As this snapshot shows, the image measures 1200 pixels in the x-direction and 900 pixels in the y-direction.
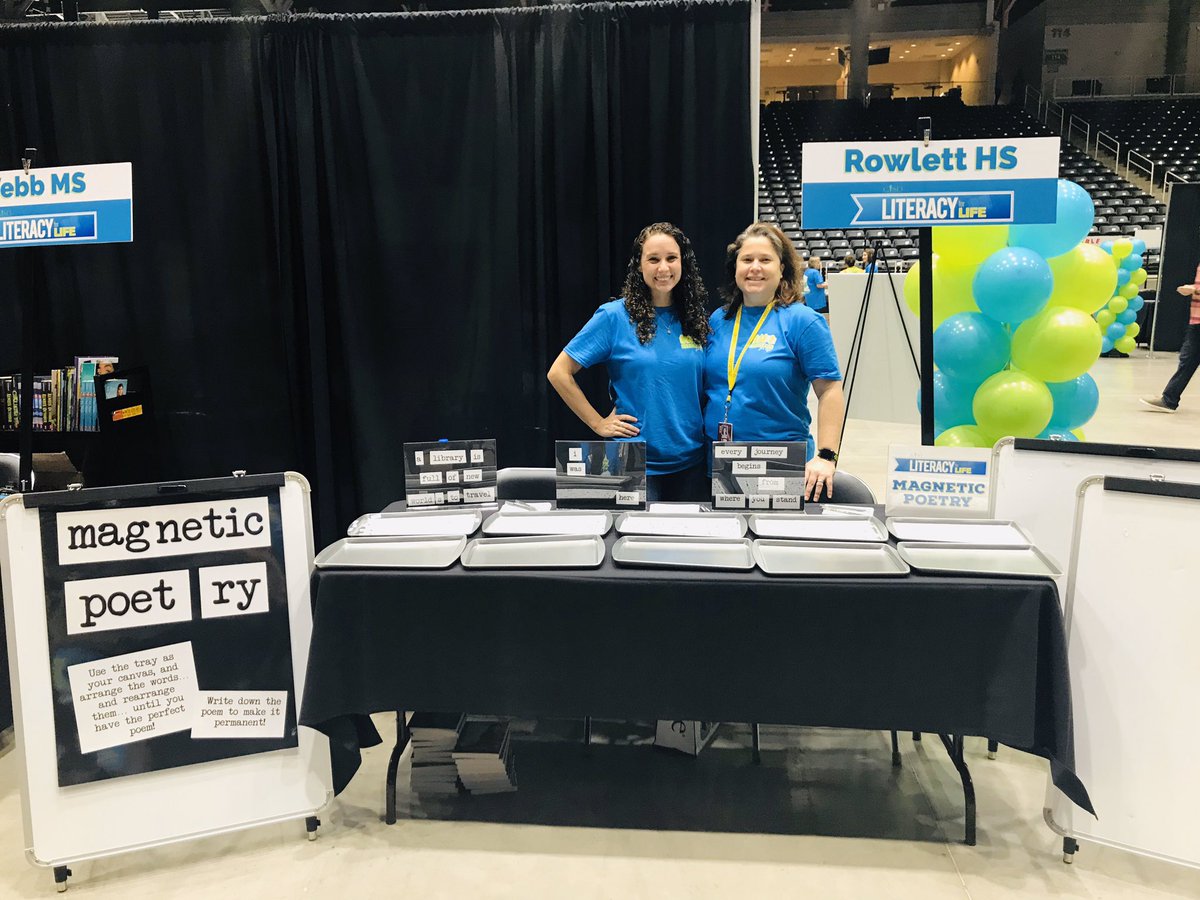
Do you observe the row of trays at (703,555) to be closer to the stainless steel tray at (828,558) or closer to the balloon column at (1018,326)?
the stainless steel tray at (828,558)

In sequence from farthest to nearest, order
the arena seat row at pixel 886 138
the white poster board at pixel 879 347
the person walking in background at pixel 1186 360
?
the arena seat row at pixel 886 138, the person walking in background at pixel 1186 360, the white poster board at pixel 879 347

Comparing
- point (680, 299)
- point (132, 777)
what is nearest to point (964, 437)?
point (680, 299)

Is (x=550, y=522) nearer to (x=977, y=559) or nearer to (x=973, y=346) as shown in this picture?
(x=977, y=559)

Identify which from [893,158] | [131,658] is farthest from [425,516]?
[893,158]

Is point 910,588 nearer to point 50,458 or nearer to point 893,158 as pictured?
point 893,158

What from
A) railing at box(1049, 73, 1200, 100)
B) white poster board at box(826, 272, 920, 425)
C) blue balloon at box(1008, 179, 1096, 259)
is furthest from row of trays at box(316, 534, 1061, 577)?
railing at box(1049, 73, 1200, 100)

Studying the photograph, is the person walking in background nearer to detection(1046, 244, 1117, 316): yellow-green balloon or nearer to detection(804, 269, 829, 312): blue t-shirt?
detection(1046, 244, 1117, 316): yellow-green balloon

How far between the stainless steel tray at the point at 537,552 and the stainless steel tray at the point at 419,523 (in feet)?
0.34

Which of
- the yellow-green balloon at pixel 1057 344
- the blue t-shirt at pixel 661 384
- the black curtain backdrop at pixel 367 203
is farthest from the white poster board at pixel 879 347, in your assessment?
the blue t-shirt at pixel 661 384

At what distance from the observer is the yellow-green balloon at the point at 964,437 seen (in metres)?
3.57

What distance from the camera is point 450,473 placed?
195cm

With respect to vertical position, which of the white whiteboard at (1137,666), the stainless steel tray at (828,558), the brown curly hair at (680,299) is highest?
the brown curly hair at (680,299)

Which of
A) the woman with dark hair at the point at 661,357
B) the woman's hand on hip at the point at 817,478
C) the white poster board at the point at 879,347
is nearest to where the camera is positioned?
the woman's hand on hip at the point at 817,478

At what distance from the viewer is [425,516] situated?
1.92 m
